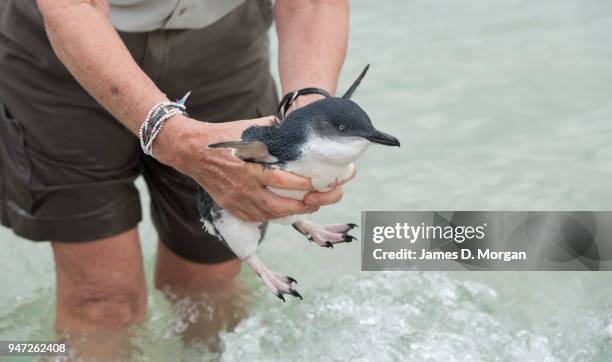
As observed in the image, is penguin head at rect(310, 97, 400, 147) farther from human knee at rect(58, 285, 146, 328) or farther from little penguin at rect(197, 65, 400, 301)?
human knee at rect(58, 285, 146, 328)

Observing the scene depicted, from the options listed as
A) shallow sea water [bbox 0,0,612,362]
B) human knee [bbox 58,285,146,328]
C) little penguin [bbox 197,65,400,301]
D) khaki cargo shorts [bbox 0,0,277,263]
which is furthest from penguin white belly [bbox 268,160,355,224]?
human knee [bbox 58,285,146,328]

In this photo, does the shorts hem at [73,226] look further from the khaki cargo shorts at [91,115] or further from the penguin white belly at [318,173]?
the penguin white belly at [318,173]

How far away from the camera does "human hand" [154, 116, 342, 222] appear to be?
1817 mm

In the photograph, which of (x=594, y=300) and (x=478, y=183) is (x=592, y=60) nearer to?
(x=478, y=183)

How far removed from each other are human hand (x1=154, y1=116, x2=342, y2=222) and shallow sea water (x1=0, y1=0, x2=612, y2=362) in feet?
2.74

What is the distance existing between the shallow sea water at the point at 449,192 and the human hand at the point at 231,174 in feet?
2.74

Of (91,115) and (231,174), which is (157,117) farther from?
(91,115)

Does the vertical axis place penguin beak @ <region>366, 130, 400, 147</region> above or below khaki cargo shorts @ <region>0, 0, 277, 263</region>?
above

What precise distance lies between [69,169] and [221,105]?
0.45 metres

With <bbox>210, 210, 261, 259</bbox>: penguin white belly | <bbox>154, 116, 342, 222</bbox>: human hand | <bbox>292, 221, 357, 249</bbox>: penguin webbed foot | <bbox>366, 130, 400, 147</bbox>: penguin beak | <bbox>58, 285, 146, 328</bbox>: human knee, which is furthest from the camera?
<bbox>58, 285, 146, 328</bbox>: human knee

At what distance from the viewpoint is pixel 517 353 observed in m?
2.58

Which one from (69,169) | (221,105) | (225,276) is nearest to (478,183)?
(225,276)

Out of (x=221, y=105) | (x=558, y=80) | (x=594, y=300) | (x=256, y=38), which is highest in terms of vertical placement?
(x=256, y=38)

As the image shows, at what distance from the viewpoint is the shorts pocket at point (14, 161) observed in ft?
8.16
